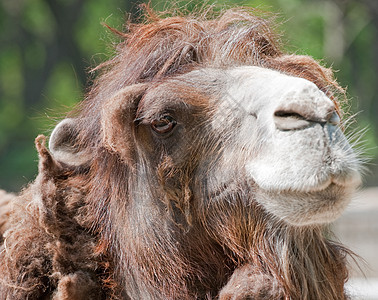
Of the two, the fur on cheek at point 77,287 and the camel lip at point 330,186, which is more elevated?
the camel lip at point 330,186

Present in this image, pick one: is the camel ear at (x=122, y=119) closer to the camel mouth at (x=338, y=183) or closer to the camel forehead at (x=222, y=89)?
the camel forehead at (x=222, y=89)

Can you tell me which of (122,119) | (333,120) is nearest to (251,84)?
(333,120)

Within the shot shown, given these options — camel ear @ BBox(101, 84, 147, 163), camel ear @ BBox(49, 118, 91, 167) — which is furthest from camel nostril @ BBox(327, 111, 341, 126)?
camel ear @ BBox(49, 118, 91, 167)

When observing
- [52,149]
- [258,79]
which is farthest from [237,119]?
[52,149]

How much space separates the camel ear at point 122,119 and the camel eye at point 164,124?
149mm

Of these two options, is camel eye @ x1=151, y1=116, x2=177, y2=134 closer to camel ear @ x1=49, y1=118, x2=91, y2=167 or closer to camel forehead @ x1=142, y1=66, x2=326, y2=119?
camel forehead @ x1=142, y1=66, x2=326, y2=119

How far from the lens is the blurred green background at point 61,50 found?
28.4 metres

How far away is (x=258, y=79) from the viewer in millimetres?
3932

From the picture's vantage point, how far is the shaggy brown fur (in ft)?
12.5

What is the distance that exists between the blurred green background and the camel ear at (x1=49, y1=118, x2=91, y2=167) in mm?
22345

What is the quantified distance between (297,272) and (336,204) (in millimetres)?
518

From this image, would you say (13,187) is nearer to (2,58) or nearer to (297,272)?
(2,58)

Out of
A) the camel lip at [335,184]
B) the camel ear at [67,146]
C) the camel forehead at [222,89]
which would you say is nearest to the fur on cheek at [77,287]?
the camel ear at [67,146]

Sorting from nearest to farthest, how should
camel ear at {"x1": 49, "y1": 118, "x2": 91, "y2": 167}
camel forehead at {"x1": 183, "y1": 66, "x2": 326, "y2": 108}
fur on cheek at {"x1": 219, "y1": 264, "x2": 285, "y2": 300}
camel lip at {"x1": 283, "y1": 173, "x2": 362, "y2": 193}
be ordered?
camel lip at {"x1": 283, "y1": 173, "x2": 362, "y2": 193} → camel forehead at {"x1": 183, "y1": 66, "x2": 326, "y2": 108} → fur on cheek at {"x1": 219, "y1": 264, "x2": 285, "y2": 300} → camel ear at {"x1": 49, "y1": 118, "x2": 91, "y2": 167}
